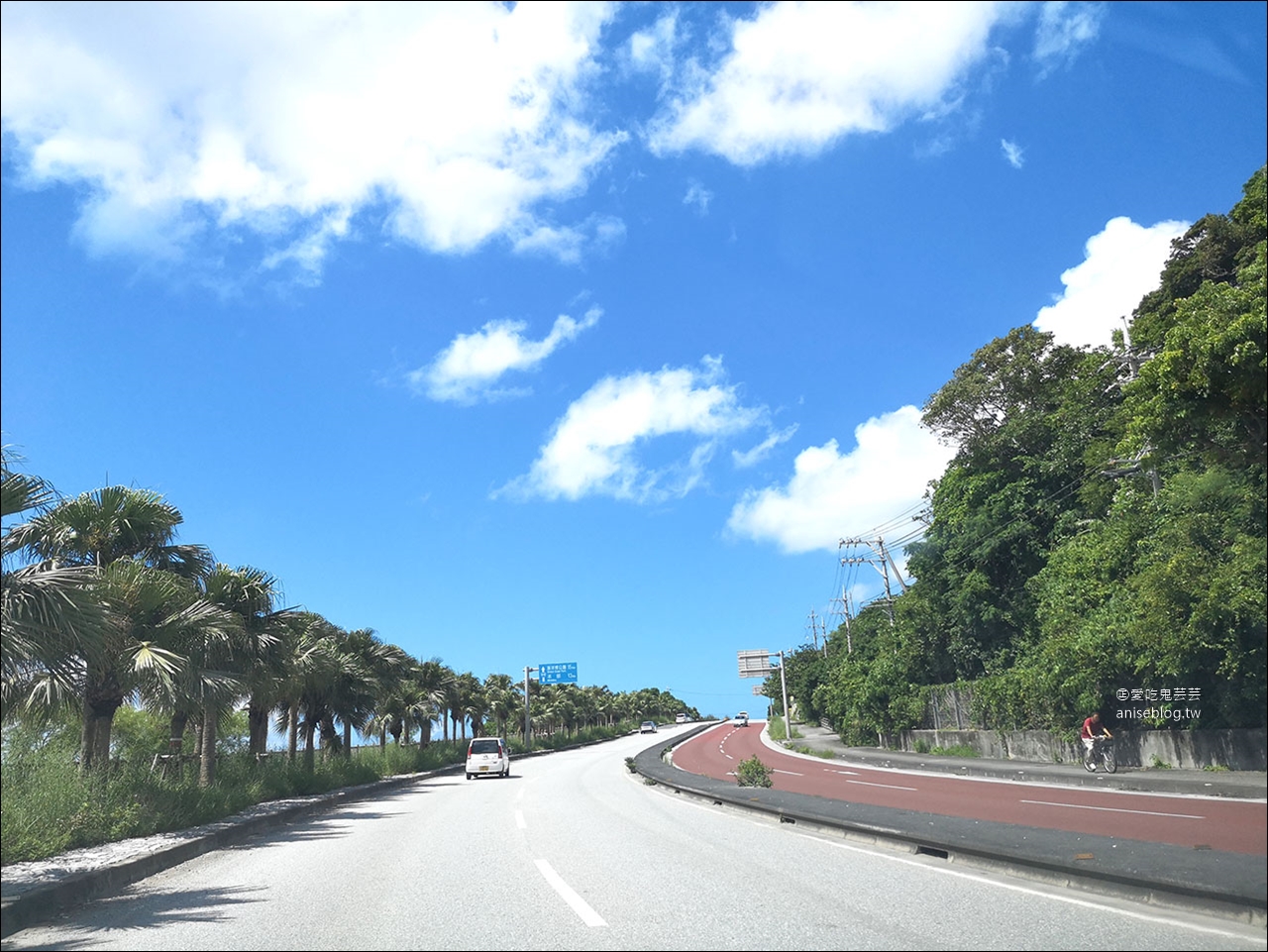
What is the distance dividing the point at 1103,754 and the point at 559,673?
6749 cm

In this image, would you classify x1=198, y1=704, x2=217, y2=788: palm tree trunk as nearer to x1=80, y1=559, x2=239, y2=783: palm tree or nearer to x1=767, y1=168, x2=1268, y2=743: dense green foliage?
x1=80, y1=559, x2=239, y2=783: palm tree

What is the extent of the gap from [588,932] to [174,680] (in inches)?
465

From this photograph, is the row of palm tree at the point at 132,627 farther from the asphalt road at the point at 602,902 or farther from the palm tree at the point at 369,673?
the palm tree at the point at 369,673

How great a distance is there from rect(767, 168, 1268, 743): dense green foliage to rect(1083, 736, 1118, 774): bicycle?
267 millimetres

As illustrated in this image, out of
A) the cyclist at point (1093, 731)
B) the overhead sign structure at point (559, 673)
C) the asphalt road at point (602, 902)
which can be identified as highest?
the overhead sign structure at point (559, 673)

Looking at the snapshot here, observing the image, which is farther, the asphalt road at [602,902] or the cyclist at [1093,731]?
the asphalt road at [602,902]

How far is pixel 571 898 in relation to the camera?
8.16 meters

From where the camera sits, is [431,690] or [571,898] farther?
[431,690]

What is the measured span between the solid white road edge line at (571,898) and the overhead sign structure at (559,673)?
61569mm

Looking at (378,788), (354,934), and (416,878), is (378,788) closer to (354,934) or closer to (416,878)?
(416,878)

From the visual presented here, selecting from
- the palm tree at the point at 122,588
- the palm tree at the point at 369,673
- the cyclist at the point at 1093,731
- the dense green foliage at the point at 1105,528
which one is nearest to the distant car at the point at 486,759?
the palm tree at the point at 369,673

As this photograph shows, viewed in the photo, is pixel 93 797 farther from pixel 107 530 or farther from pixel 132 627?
pixel 107 530

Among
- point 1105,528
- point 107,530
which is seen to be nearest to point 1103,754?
point 107,530

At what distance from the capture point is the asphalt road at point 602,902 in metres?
6.35
